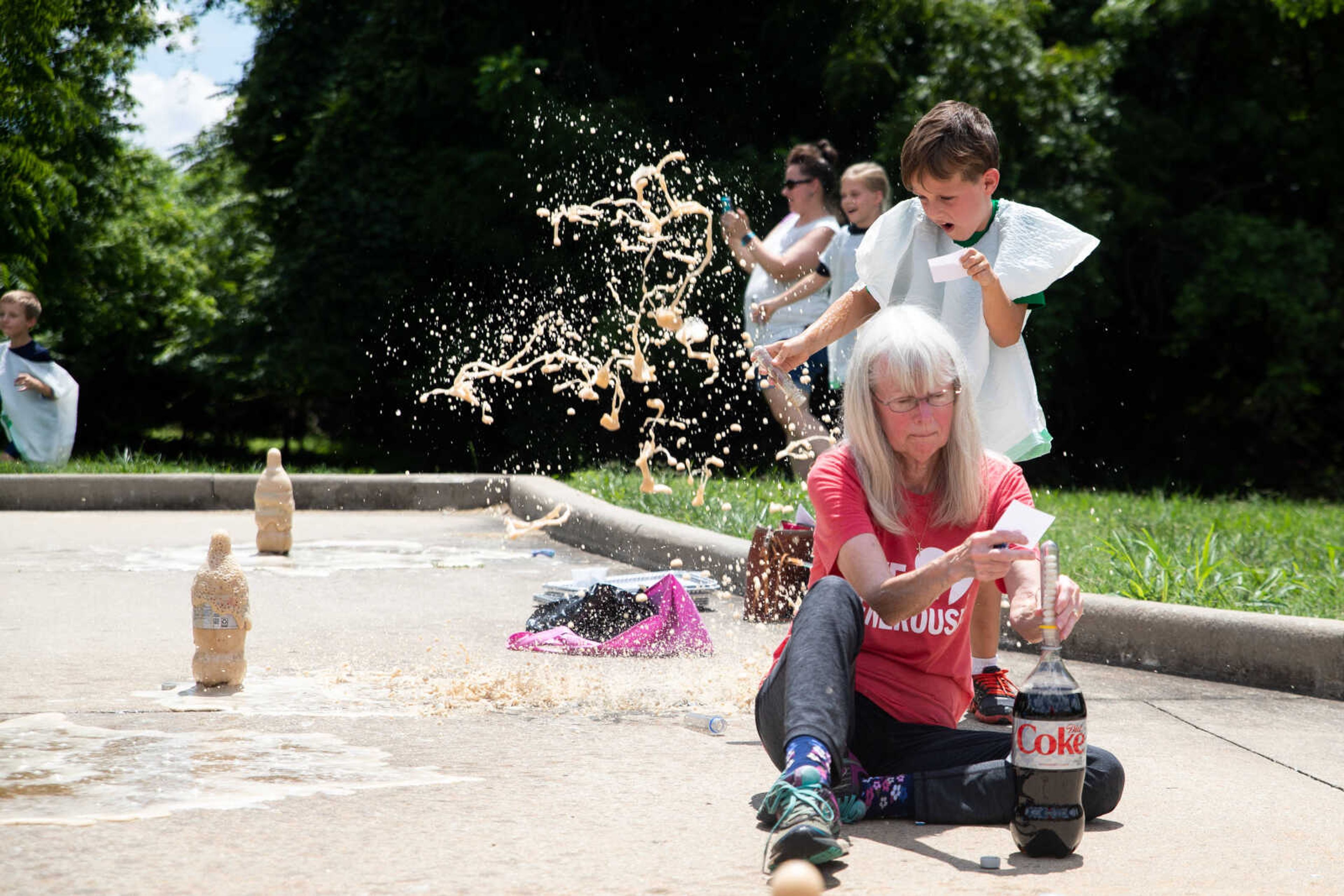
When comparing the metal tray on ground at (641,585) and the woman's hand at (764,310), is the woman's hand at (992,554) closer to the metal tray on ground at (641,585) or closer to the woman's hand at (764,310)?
the metal tray on ground at (641,585)

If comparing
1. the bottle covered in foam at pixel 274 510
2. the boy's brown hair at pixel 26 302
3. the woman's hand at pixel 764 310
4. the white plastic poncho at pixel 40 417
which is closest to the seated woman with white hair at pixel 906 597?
the woman's hand at pixel 764 310

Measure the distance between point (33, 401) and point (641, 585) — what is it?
7838 millimetres

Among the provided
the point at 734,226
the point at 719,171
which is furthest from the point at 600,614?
the point at 719,171

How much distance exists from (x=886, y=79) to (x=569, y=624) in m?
11.6

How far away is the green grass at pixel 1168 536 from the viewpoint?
5.95m

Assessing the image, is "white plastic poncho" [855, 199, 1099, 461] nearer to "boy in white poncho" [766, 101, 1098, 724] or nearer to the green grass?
"boy in white poncho" [766, 101, 1098, 724]

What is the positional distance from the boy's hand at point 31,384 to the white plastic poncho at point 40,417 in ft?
0.08

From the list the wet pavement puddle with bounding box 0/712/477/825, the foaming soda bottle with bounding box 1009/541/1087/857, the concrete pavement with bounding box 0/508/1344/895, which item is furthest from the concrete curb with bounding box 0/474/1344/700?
the wet pavement puddle with bounding box 0/712/477/825

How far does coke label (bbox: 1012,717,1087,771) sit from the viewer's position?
317 centimetres

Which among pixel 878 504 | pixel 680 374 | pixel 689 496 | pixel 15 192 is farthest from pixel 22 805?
pixel 15 192

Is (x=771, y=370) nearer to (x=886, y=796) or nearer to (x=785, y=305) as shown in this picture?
(x=886, y=796)

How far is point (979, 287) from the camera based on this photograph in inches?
183

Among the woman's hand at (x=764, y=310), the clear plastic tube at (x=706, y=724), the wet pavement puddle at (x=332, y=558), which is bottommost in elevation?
the clear plastic tube at (x=706, y=724)

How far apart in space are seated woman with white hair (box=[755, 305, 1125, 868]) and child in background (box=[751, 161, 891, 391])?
2961 mm
